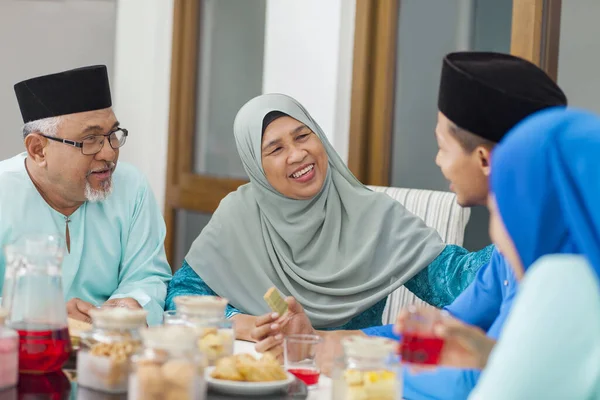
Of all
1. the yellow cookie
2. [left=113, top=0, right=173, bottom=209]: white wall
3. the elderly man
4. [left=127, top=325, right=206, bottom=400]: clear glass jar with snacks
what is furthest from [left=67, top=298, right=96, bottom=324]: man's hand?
[left=113, top=0, right=173, bottom=209]: white wall

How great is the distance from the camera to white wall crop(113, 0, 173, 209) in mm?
4852

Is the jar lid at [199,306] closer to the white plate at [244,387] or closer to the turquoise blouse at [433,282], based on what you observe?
the white plate at [244,387]

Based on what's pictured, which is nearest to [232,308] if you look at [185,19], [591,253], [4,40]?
[591,253]

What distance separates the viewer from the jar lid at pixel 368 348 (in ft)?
4.33

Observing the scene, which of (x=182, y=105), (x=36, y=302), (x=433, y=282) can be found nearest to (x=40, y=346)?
(x=36, y=302)

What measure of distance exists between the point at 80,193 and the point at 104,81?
377 millimetres

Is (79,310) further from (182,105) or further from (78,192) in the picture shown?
(182,105)

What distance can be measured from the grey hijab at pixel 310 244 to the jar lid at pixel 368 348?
1248mm

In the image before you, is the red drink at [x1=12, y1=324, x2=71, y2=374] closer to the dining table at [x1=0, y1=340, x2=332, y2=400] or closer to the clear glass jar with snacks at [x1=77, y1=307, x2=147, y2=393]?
the dining table at [x1=0, y1=340, x2=332, y2=400]

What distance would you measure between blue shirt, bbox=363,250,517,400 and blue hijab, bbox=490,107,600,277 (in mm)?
545

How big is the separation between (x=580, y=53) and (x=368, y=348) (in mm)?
2008

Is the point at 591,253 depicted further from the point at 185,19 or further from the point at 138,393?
the point at 185,19

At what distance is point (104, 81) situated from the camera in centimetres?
266

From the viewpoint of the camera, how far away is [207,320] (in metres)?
1.62
